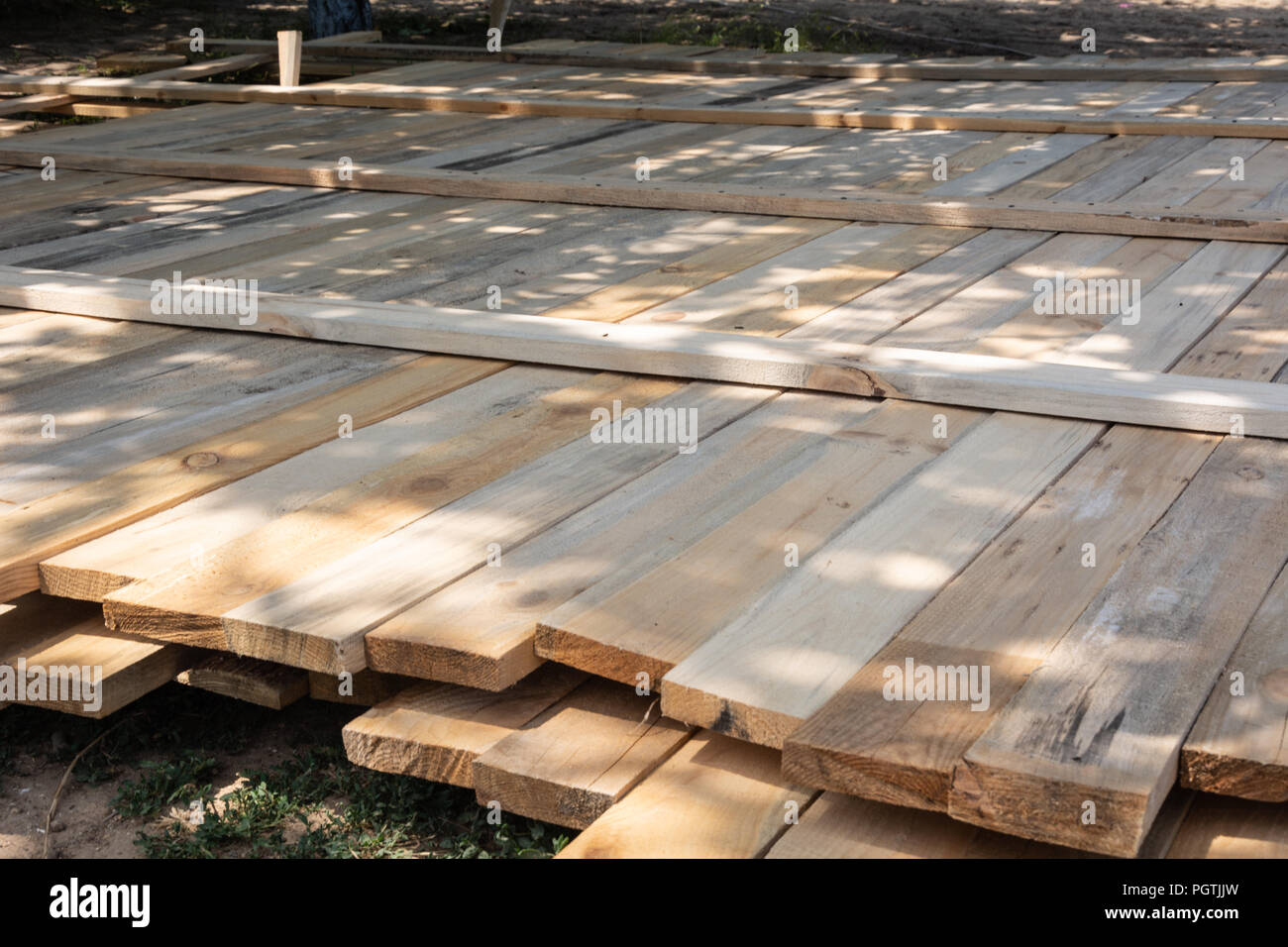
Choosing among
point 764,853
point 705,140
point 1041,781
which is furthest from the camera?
point 705,140

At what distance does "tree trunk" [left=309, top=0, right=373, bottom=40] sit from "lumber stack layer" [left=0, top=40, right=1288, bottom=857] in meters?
5.32

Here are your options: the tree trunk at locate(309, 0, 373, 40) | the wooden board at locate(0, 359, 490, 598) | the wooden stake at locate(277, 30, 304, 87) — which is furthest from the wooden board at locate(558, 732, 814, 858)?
the tree trunk at locate(309, 0, 373, 40)

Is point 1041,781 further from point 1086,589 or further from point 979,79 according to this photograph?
point 979,79

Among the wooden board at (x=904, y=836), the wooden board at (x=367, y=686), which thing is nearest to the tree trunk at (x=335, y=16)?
the wooden board at (x=367, y=686)

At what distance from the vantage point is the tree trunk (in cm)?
1035

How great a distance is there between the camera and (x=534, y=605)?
2.45 meters

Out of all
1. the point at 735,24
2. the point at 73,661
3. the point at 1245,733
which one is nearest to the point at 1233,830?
the point at 1245,733

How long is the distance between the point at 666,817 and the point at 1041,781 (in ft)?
1.89

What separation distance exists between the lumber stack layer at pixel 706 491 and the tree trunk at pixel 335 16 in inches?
210

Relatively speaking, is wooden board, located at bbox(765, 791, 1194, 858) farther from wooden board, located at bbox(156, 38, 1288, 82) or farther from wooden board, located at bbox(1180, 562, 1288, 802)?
wooden board, located at bbox(156, 38, 1288, 82)

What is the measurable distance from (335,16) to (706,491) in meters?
8.61

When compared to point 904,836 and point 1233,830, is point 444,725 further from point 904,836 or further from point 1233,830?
point 1233,830

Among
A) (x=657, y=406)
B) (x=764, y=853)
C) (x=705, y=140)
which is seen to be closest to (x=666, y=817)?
(x=764, y=853)

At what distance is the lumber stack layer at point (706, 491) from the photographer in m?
2.12
